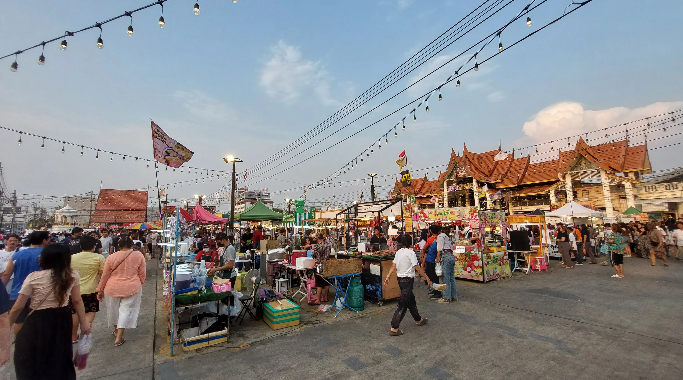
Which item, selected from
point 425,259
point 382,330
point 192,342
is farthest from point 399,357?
point 425,259

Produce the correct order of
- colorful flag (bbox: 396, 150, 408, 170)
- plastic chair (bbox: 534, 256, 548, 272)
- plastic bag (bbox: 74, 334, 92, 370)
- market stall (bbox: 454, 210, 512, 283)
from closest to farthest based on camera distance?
plastic bag (bbox: 74, 334, 92, 370)
market stall (bbox: 454, 210, 512, 283)
plastic chair (bbox: 534, 256, 548, 272)
colorful flag (bbox: 396, 150, 408, 170)

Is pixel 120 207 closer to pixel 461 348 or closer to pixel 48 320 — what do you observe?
pixel 48 320

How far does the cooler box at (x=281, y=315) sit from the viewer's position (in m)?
5.57

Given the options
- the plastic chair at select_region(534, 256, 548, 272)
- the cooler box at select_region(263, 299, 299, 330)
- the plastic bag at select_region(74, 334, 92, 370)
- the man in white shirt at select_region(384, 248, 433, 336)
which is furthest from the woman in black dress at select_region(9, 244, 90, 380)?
the plastic chair at select_region(534, 256, 548, 272)

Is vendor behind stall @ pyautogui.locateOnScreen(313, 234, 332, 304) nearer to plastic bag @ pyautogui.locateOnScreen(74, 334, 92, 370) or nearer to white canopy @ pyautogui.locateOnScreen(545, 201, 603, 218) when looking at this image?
plastic bag @ pyautogui.locateOnScreen(74, 334, 92, 370)

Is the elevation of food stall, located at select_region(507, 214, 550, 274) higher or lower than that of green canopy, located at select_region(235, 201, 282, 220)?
lower

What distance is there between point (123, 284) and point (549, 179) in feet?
102

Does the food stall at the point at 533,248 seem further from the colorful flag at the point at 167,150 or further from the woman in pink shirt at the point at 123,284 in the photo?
the colorful flag at the point at 167,150

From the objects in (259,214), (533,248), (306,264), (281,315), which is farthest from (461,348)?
(259,214)

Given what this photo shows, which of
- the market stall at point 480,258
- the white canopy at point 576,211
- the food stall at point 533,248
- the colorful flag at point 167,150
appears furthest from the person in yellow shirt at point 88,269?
the white canopy at point 576,211

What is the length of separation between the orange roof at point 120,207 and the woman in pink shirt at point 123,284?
2970 cm

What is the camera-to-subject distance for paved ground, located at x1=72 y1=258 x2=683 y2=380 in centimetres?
390

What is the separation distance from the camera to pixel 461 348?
180 inches

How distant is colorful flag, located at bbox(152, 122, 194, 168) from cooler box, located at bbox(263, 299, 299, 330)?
20.5 ft
